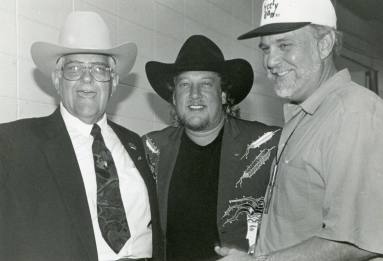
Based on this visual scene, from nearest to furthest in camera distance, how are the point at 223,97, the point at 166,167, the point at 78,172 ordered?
the point at 78,172 → the point at 166,167 → the point at 223,97

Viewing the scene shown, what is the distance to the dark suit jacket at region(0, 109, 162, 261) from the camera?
1.93m

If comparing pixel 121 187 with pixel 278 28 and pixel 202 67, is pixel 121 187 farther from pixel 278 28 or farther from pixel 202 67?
pixel 278 28

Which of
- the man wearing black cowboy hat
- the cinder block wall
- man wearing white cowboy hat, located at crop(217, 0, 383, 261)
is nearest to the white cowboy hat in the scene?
the cinder block wall

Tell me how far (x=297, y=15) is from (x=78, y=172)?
1159 mm

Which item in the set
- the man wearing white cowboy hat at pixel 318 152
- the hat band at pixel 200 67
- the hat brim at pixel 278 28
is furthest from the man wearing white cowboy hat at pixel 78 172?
the hat brim at pixel 278 28

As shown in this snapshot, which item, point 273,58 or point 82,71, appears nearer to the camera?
point 273,58

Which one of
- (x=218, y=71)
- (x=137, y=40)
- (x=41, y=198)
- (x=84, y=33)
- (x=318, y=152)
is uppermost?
(x=137, y=40)

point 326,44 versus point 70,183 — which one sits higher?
point 326,44

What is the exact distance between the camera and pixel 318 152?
158 cm

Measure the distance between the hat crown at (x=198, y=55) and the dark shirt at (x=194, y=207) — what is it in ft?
1.68

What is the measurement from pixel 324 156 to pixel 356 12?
20.8ft

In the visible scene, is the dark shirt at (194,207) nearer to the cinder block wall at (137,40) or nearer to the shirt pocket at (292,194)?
the cinder block wall at (137,40)

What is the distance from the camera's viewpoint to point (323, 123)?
5.25 feet

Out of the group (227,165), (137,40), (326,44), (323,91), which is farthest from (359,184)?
(137,40)
